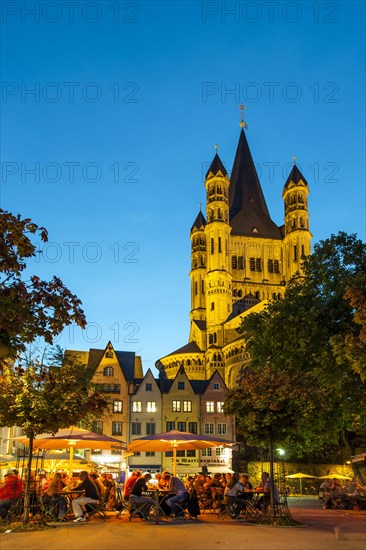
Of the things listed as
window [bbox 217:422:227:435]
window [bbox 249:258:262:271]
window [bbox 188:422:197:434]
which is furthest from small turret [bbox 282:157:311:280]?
window [bbox 188:422:197:434]

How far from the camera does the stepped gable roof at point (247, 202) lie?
445 feet

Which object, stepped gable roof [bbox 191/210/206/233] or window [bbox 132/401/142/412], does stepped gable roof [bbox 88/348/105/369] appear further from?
stepped gable roof [bbox 191/210/206/233]

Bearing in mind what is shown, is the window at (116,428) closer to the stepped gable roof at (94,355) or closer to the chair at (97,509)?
the stepped gable roof at (94,355)

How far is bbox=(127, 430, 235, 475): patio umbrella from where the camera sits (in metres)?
24.6

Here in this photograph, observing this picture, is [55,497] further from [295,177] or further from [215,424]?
[295,177]

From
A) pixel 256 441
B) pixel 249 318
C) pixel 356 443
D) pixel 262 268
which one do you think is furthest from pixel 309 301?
pixel 262 268

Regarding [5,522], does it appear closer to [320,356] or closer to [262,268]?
[320,356]

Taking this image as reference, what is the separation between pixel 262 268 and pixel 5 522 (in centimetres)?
11522

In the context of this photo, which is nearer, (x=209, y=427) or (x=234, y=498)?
(x=234, y=498)

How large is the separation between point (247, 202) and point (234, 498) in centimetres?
12397

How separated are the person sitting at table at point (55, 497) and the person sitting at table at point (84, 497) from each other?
0.43m

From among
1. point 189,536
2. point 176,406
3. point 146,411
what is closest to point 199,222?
point 176,406

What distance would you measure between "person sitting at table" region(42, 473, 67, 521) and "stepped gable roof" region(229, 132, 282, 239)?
115267mm

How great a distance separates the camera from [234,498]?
20219mm
